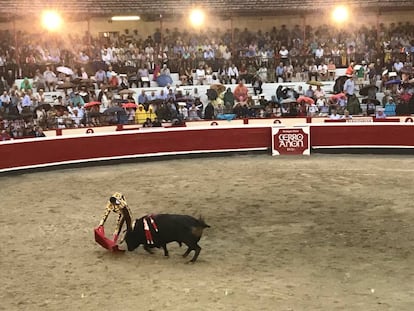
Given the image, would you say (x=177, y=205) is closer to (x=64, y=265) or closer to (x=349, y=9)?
(x=64, y=265)

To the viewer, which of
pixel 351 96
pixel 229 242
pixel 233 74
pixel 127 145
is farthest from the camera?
pixel 233 74

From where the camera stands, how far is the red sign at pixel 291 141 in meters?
17.5

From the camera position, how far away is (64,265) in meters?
8.34

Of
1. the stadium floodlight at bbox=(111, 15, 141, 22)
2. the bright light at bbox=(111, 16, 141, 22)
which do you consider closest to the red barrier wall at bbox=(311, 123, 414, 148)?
the stadium floodlight at bbox=(111, 15, 141, 22)

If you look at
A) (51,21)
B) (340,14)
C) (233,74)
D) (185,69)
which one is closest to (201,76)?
(185,69)

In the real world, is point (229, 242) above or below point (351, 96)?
below

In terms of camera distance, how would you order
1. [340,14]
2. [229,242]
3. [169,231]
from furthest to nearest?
[340,14] < [229,242] < [169,231]

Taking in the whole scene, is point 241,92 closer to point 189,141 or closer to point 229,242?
point 189,141

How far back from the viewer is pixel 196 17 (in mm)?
24578

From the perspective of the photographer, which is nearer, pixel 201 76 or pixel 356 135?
pixel 356 135

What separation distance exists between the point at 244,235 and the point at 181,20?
55.7ft

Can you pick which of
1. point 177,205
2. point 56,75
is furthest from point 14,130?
point 177,205

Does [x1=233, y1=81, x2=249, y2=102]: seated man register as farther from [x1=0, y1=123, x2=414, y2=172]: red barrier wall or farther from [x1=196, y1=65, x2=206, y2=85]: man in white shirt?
[x1=0, y1=123, x2=414, y2=172]: red barrier wall

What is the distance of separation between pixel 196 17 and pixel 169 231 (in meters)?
17.5
